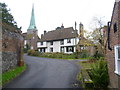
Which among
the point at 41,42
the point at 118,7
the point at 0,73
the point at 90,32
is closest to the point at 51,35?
the point at 41,42

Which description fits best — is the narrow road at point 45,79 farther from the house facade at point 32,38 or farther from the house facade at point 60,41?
the house facade at point 32,38

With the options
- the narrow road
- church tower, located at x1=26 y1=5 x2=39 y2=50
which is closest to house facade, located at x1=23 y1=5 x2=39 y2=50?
church tower, located at x1=26 y1=5 x2=39 y2=50

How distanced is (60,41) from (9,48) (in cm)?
2704

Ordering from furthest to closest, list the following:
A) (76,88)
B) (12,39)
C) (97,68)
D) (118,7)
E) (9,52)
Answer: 1. (12,39)
2. (9,52)
3. (97,68)
4. (76,88)
5. (118,7)

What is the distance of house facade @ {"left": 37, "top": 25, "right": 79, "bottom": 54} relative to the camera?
36.0 m

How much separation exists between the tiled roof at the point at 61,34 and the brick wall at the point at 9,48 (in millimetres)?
22887

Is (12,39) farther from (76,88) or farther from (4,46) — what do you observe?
(76,88)

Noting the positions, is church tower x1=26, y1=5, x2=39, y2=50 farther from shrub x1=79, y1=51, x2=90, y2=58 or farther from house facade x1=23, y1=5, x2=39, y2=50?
shrub x1=79, y1=51, x2=90, y2=58

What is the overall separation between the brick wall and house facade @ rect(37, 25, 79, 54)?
22310 millimetres

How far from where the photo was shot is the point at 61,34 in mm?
39719

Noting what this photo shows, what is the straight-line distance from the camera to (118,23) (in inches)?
248

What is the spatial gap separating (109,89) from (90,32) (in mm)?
16775

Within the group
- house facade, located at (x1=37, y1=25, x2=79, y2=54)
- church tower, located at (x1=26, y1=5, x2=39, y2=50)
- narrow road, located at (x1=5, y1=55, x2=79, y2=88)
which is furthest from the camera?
church tower, located at (x1=26, y1=5, x2=39, y2=50)

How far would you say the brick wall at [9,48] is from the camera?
11292 millimetres
